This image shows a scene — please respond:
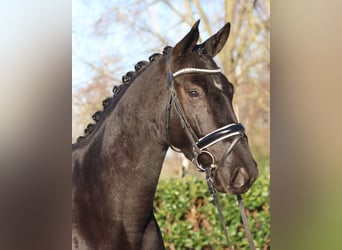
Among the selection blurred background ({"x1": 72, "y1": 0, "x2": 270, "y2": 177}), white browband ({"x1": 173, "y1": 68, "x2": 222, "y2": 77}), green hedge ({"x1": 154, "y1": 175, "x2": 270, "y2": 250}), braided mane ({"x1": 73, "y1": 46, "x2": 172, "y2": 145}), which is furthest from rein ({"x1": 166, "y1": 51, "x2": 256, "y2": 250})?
green hedge ({"x1": 154, "y1": 175, "x2": 270, "y2": 250})

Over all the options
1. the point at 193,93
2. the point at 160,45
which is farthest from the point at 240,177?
the point at 160,45

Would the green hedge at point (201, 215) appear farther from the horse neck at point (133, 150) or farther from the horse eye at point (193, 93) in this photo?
the horse eye at point (193, 93)

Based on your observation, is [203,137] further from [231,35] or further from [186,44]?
[231,35]

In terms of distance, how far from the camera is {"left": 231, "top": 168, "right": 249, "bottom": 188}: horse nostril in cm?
189

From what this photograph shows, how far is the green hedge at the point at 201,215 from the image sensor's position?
9.57 ft

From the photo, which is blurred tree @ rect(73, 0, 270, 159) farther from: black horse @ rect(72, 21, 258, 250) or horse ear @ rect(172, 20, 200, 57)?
horse ear @ rect(172, 20, 200, 57)
